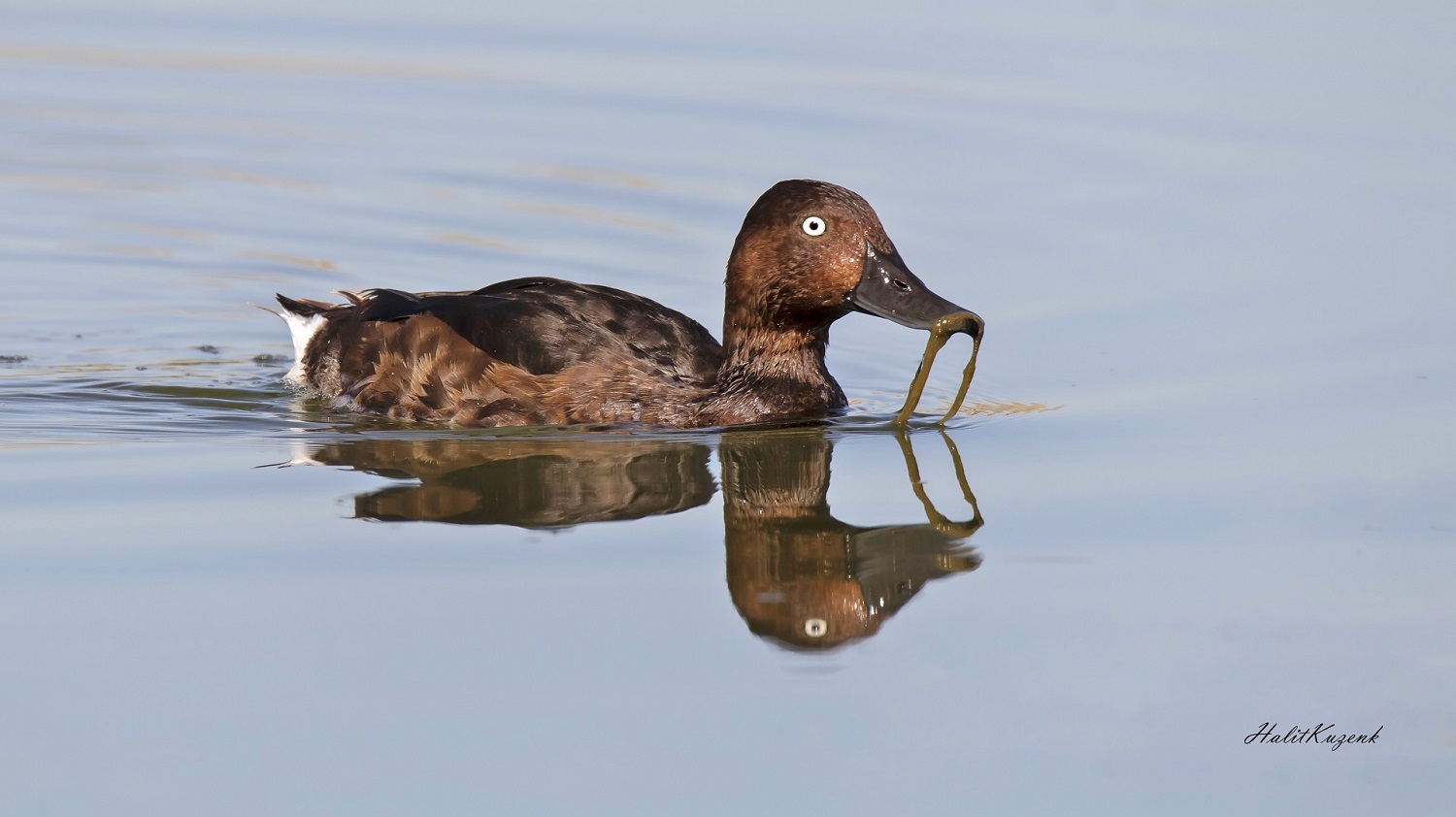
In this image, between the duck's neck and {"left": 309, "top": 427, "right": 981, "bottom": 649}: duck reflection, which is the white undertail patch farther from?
the duck's neck

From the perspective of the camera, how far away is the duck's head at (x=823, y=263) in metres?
8.20

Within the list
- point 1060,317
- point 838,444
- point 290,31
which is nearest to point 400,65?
point 290,31

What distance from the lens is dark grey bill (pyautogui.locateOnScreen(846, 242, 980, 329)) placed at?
8.14m

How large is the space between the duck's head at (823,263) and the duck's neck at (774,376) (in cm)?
14

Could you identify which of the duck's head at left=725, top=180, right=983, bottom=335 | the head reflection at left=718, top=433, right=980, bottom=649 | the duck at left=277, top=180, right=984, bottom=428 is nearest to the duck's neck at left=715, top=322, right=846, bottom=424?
the duck at left=277, top=180, right=984, bottom=428

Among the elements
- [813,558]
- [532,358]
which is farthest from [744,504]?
[532,358]

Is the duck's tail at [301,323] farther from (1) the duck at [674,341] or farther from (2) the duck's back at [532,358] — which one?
(1) the duck at [674,341]

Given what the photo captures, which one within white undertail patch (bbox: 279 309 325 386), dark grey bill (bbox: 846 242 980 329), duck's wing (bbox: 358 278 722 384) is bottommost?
white undertail patch (bbox: 279 309 325 386)

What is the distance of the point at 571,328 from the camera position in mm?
8688

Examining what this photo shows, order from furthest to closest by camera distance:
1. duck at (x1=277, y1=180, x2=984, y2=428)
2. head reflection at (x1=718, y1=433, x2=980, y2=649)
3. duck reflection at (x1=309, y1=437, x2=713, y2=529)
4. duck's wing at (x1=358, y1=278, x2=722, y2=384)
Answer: duck's wing at (x1=358, y1=278, x2=722, y2=384) < duck at (x1=277, y1=180, x2=984, y2=428) < duck reflection at (x1=309, y1=437, x2=713, y2=529) < head reflection at (x1=718, y1=433, x2=980, y2=649)

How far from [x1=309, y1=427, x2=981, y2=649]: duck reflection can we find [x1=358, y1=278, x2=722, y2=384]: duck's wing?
0.59 metres

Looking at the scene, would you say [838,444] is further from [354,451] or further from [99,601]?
[99,601]

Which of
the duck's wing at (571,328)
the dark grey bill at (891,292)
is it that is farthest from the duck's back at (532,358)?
the dark grey bill at (891,292)

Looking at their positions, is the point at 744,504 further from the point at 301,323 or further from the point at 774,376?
the point at 301,323
